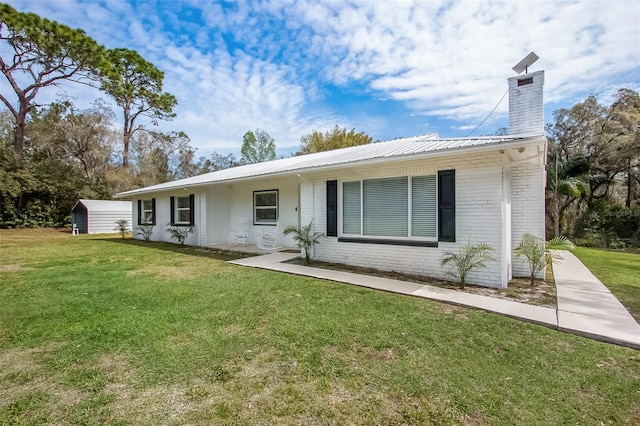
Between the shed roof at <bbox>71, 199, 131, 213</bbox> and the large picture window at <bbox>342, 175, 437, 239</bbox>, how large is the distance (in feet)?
67.5

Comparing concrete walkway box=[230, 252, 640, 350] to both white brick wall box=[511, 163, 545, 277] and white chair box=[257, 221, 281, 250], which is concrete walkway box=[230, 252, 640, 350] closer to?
white brick wall box=[511, 163, 545, 277]

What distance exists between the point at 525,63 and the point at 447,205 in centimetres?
387

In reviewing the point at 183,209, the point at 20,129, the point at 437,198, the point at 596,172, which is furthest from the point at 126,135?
the point at 596,172

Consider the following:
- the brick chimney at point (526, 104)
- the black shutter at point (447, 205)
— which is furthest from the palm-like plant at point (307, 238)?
the brick chimney at point (526, 104)

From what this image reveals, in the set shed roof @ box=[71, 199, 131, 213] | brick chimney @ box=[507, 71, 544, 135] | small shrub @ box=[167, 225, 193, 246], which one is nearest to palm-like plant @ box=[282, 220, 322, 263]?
brick chimney @ box=[507, 71, 544, 135]

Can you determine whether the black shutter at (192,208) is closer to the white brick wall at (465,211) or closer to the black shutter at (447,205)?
the white brick wall at (465,211)

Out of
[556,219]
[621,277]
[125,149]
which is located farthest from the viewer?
[125,149]

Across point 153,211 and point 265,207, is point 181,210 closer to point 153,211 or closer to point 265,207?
point 153,211

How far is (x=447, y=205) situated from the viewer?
5.85m

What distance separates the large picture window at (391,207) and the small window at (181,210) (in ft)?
26.8

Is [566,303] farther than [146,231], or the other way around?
[146,231]

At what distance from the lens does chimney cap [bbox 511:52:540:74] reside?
651 cm

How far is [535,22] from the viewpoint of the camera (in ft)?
22.8

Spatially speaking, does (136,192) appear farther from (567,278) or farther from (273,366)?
(567,278)
